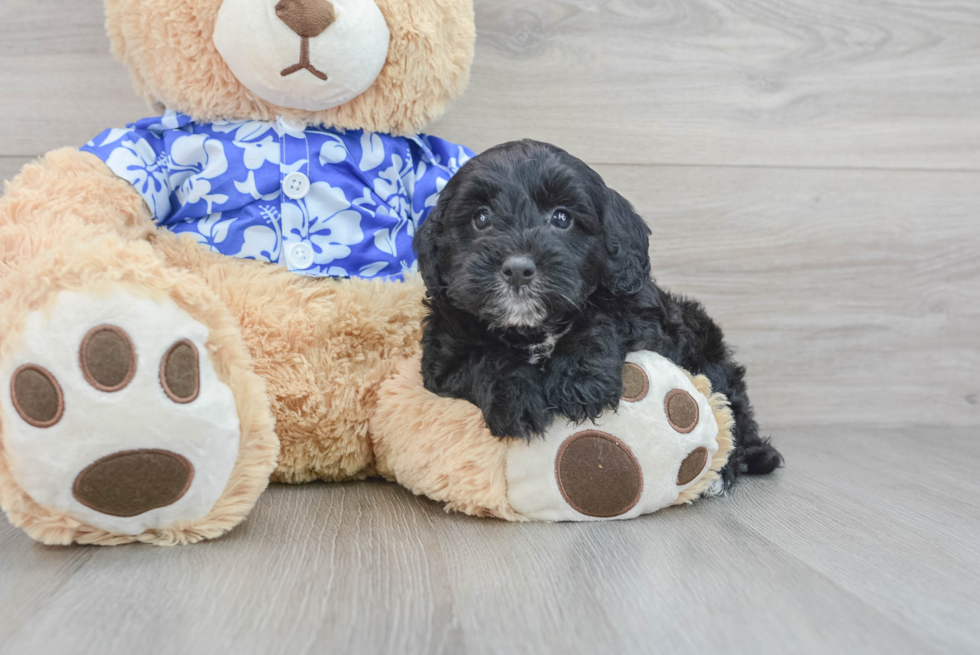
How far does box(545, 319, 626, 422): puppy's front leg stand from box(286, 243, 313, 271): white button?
1.65ft

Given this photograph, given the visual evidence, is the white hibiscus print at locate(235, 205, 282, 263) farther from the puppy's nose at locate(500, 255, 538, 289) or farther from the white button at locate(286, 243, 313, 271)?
the puppy's nose at locate(500, 255, 538, 289)

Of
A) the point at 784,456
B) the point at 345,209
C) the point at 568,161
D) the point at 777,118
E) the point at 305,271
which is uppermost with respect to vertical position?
the point at 777,118

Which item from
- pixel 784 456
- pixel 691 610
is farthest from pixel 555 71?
pixel 691 610

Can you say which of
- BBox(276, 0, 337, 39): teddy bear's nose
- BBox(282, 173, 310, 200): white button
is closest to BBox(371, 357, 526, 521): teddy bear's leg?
BBox(282, 173, 310, 200): white button

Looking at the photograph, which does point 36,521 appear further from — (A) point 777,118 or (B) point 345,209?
(A) point 777,118

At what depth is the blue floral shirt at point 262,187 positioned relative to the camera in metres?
1.35

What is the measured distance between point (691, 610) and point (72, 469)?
2.53ft

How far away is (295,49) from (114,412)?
0.67 m

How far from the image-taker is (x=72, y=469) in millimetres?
918

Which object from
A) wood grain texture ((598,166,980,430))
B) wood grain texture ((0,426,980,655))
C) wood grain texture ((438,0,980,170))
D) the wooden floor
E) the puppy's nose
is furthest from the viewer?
wood grain texture ((598,166,980,430))

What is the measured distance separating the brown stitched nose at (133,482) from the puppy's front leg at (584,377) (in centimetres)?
53

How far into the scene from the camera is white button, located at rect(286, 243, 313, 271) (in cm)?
134

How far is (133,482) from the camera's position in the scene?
94 cm

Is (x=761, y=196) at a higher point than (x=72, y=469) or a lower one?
higher
